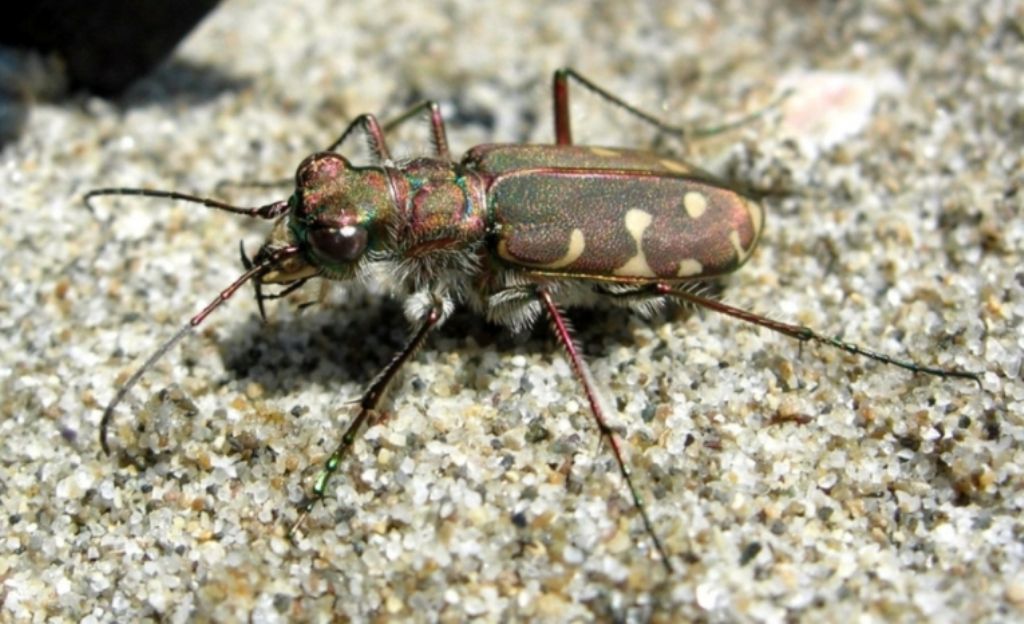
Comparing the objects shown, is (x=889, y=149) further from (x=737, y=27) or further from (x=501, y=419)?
(x=501, y=419)

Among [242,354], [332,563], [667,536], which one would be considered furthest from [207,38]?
[667,536]

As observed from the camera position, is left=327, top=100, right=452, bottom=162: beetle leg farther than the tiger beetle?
Yes

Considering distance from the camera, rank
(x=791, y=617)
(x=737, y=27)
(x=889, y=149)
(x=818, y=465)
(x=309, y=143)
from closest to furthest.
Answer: (x=791, y=617) → (x=818, y=465) → (x=889, y=149) → (x=309, y=143) → (x=737, y=27)

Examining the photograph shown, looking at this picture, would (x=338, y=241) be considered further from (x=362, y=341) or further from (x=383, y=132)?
(x=383, y=132)

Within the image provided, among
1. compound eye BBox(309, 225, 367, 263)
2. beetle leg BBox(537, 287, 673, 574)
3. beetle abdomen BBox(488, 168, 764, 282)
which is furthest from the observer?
beetle abdomen BBox(488, 168, 764, 282)

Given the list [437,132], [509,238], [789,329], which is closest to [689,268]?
[789,329]

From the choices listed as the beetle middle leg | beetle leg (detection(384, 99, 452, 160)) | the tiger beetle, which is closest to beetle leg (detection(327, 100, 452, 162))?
beetle leg (detection(384, 99, 452, 160))

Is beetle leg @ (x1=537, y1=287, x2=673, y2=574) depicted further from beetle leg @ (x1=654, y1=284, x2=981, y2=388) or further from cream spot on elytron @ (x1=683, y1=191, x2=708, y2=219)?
cream spot on elytron @ (x1=683, y1=191, x2=708, y2=219)

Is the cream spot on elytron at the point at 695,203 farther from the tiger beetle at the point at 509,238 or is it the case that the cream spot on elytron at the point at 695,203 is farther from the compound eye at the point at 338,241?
the compound eye at the point at 338,241
